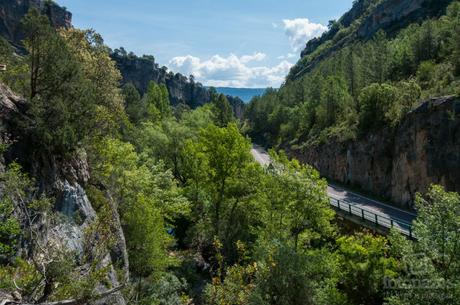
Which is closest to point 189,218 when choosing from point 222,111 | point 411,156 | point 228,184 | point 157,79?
point 228,184

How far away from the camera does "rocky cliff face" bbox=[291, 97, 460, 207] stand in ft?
99.8

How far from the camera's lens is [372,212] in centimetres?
2978

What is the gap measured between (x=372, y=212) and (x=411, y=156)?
833 cm

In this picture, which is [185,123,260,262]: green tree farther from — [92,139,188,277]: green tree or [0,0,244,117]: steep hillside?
[0,0,244,117]: steep hillside

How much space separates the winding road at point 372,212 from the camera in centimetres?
2722

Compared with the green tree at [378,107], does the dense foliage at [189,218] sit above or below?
below

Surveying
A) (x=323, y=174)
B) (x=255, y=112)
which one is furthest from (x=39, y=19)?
(x=255, y=112)

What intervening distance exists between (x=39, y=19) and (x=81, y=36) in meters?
7.21

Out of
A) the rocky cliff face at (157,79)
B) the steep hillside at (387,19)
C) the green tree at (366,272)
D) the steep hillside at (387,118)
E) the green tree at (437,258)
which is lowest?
the green tree at (366,272)

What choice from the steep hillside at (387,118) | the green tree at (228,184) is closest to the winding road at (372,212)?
the steep hillside at (387,118)

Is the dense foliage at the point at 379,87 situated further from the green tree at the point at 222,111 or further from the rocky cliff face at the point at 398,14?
the rocky cliff face at the point at 398,14

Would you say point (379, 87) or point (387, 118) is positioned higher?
point (379, 87)

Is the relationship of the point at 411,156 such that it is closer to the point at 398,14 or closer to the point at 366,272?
the point at 366,272

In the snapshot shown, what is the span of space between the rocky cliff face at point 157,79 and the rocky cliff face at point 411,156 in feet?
305
